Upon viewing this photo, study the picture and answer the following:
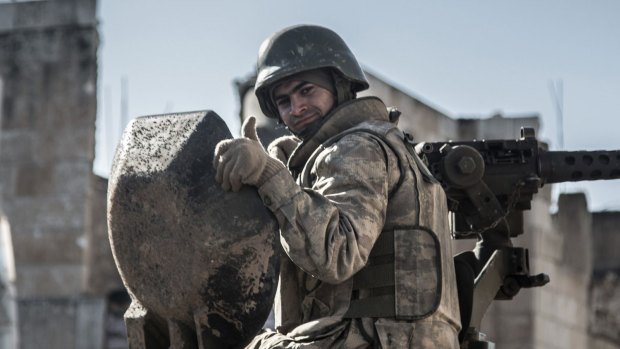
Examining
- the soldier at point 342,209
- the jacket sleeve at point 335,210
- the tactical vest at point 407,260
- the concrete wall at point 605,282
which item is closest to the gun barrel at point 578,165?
the soldier at point 342,209

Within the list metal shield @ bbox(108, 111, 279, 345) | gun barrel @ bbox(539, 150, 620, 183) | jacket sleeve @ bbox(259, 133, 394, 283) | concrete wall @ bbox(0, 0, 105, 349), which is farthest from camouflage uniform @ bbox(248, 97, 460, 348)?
concrete wall @ bbox(0, 0, 105, 349)

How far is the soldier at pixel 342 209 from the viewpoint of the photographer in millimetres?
7762

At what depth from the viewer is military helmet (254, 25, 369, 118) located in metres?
8.44

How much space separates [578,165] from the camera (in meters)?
9.71

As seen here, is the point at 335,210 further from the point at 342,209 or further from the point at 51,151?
the point at 51,151

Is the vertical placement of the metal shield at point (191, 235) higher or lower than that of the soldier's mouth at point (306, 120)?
lower

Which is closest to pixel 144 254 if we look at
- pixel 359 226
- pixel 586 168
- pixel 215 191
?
pixel 215 191

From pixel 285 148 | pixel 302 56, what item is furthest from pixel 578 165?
pixel 302 56

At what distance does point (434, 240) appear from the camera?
8188 millimetres

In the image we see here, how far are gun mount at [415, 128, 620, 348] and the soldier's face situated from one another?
851 millimetres

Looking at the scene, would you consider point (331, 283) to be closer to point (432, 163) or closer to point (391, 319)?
point (391, 319)

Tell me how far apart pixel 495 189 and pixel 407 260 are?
157 cm

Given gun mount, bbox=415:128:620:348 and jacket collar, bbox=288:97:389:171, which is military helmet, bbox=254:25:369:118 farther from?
gun mount, bbox=415:128:620:348

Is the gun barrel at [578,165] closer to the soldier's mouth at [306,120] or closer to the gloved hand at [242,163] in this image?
the soldier's mouth at [306,120]
